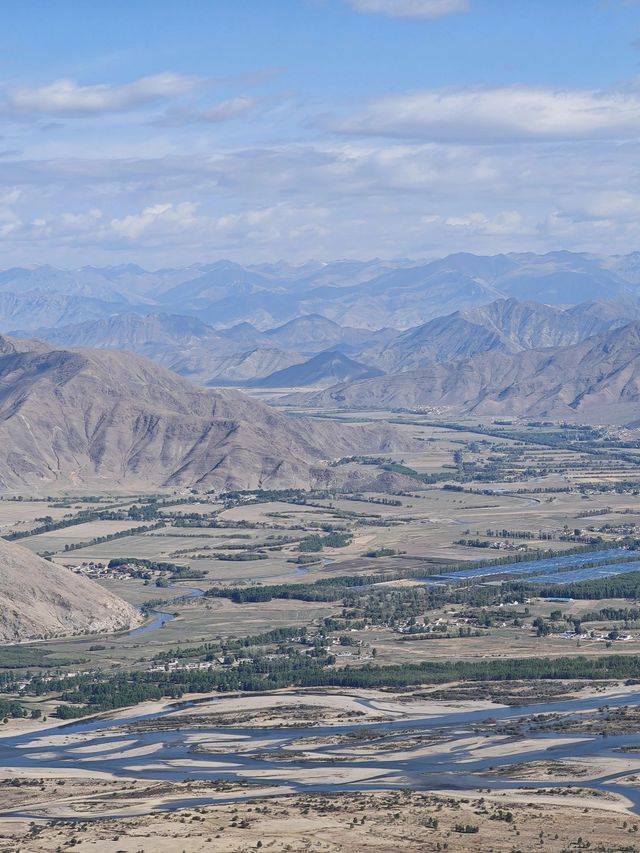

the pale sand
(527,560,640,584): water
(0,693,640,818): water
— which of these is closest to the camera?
the pale sand

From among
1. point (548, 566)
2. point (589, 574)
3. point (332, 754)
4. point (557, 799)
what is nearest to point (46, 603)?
point (332, 754)

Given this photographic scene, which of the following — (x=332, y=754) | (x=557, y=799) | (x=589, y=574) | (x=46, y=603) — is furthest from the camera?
(x=589, y=574)

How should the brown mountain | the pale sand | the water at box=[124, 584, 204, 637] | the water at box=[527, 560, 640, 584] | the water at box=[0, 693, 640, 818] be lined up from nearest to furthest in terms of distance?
the pale sand < the water at box=[0, 693, 640, 818] < the brown mountain < the water at box=[124, 584, 204, 637] < the water at box=[527, 560, 640, 584]

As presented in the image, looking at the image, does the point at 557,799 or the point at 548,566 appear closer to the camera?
the point at 557,799

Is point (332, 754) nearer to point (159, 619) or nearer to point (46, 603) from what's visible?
point (46, 603)

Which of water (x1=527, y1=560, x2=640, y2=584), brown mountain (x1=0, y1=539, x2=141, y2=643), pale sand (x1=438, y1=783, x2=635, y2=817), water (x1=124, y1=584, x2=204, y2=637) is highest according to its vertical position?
brown mountain (x1=0, y1=539, x2=141, y2=643)

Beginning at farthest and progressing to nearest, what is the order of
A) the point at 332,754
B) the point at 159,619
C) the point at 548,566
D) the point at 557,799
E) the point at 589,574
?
the point at 548,566, the point at 589,574, the point at 159,619, the point at 332,754, the point at 557,799

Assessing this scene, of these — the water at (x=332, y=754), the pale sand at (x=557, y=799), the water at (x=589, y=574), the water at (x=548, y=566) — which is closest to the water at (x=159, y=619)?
the water at (x=548, y=566)

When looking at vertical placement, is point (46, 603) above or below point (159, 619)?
above

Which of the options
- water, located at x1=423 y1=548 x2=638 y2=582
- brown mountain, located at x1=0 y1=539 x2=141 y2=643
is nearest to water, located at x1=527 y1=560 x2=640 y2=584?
water, located at x1=423 y1=548 x2=638 y2=582

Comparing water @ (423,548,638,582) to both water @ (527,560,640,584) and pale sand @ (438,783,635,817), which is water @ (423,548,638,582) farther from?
pale sand @ (438,783,635,817)
